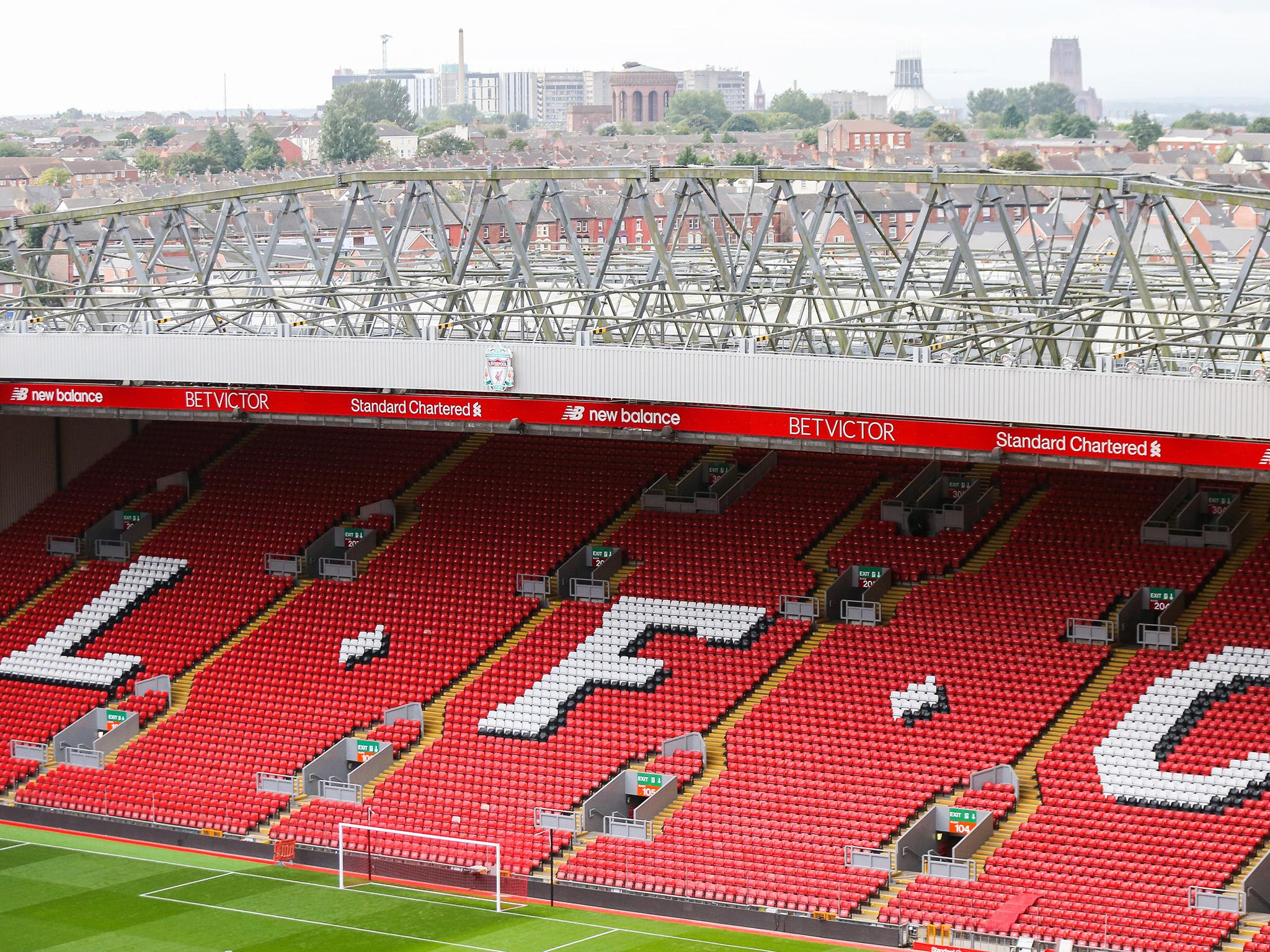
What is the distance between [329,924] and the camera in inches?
1227

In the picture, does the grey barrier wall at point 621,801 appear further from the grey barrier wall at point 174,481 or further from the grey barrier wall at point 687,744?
the grey barrier wall at point 174,481

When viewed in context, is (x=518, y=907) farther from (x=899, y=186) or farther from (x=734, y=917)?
(x=899, y=186)

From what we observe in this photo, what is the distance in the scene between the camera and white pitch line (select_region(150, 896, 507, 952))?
1177 inches

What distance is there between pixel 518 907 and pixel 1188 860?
1149 cm

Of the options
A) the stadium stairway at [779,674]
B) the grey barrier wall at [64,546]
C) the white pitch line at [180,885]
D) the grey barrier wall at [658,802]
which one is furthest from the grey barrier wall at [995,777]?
the grey barrier wall at [64,546]

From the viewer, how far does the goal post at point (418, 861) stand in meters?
33.2

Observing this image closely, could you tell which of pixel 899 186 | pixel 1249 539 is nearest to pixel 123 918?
pixel 1249 539

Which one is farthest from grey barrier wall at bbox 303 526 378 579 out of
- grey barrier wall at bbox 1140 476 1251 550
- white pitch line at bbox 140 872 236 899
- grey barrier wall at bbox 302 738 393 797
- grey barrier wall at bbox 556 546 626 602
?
grey barrier wall at bbox 1140 476 1251 550

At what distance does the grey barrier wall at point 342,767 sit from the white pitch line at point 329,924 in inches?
168

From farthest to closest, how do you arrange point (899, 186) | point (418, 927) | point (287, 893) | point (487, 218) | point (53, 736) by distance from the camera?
point (899, 186), point (487, 218), point (53, 736), point (287, 893), point (418, 927)

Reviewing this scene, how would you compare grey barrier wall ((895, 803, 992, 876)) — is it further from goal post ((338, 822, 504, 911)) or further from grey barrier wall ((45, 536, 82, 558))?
grey barrier wall ((45, 536, 82, 558))

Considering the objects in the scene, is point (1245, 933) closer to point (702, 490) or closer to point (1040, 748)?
point (1040, 748)

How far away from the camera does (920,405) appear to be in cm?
3259

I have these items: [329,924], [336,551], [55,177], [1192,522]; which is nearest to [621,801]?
[329,924]
